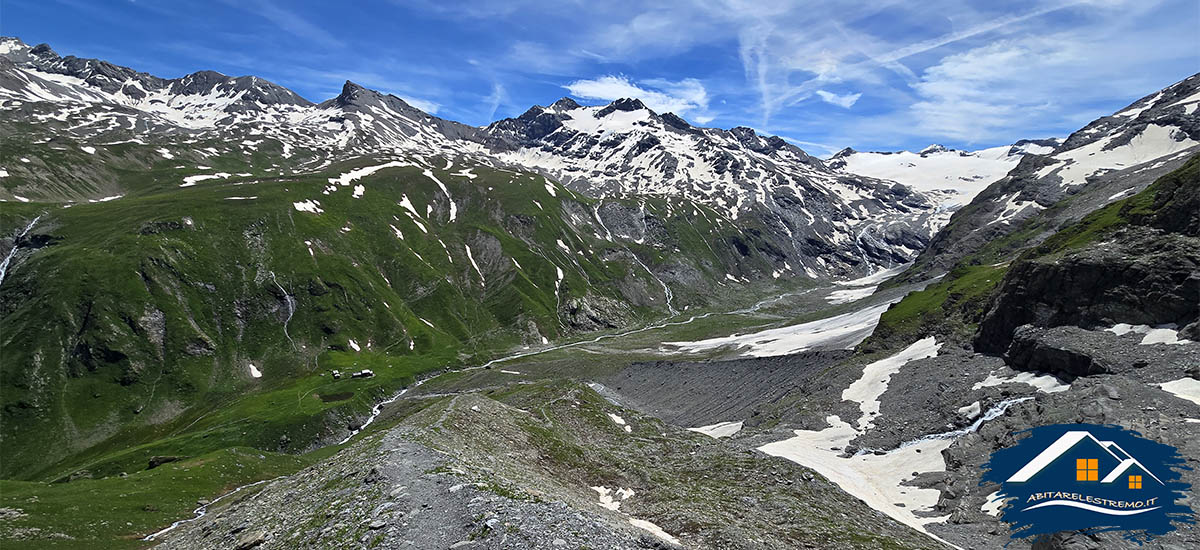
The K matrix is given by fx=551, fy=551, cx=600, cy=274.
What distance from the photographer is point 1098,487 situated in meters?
33.0

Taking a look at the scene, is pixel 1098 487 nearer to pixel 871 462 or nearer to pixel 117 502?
pixel 871 462

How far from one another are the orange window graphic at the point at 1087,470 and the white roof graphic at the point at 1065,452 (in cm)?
49

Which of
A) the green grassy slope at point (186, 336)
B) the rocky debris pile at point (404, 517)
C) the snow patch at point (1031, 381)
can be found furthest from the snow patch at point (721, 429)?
the green grassy slope at point (186, 336)

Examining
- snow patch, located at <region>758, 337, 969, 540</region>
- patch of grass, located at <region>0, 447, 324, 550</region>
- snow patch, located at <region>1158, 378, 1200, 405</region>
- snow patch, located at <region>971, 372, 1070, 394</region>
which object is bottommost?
snow patch, located at <region>758, 337, 969, 540</region>

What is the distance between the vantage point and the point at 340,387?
130625 mm

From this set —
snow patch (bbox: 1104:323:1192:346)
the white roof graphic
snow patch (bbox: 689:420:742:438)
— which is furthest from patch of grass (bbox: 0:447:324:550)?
snow patch (bbox: 1104:323:1192:346)

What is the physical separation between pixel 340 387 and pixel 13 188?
569ft

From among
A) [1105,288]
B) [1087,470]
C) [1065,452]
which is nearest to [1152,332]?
[1105,288]

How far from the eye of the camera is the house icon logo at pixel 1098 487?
31.9 meters

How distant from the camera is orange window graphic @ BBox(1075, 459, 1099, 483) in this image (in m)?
33.7

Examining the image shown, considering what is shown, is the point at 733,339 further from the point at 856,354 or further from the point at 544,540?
the point at 544,540

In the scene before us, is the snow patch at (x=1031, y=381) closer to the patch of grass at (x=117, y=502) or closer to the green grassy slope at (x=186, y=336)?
the patch of grass at (x=117, y=502)

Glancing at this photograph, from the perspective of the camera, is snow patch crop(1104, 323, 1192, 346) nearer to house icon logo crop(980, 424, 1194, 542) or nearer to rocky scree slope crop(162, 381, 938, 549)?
house icon logo crop(980, 424, 1194, 542)

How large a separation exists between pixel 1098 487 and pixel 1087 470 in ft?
4.55
